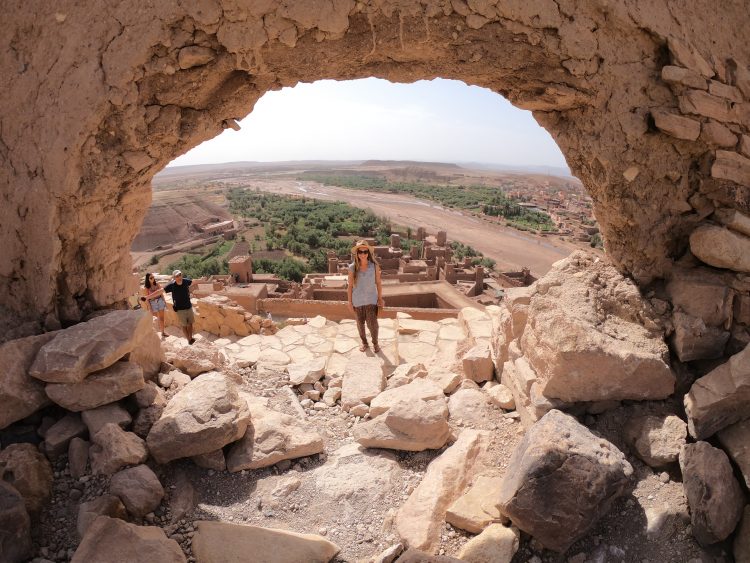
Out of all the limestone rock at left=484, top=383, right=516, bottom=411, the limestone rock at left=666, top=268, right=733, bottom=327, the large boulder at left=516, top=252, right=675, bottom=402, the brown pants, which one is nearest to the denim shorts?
the brown pants

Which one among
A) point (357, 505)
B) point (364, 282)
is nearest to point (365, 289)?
point (364, 282)

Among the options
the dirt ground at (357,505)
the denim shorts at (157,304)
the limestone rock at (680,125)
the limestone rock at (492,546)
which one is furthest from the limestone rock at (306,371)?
the limestone rock at (680,125)

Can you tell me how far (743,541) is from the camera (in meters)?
2.16

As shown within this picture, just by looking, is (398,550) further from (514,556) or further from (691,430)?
(691,430)

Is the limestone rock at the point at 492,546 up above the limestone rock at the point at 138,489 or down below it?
below

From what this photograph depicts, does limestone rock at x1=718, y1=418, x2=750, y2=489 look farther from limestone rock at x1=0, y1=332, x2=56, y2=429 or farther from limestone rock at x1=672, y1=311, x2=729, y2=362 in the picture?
limestone rock at x1=0, y1=332, x2=56, y2=429

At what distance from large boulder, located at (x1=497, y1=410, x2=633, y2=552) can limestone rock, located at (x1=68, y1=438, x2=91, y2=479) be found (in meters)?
2.38

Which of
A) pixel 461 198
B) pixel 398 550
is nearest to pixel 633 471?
pixel 398 550

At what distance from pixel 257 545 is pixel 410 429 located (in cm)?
119

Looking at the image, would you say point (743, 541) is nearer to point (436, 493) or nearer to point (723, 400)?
point (723, 400)

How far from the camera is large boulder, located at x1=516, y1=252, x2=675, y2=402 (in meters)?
2.70

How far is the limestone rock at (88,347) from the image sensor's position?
2689 millimetres

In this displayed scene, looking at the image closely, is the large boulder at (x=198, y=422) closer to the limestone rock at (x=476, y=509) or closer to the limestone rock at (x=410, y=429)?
the limestone rock at (x=410, y=429)

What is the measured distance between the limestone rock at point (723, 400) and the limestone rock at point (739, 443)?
3 centimetres
